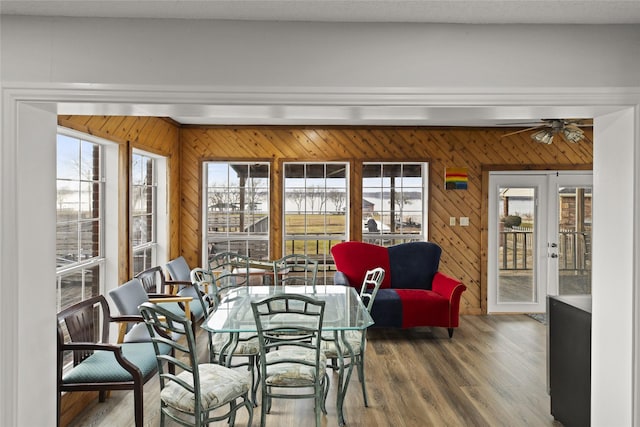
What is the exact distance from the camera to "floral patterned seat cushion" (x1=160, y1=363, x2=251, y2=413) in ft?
8.38

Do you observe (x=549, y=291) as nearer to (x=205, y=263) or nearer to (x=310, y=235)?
(x=310, y=235)

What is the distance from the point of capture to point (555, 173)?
6402mm

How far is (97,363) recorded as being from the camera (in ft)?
10.1

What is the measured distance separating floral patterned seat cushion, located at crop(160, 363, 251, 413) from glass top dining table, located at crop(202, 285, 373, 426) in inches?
10.4

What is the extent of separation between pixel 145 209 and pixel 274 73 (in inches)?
159

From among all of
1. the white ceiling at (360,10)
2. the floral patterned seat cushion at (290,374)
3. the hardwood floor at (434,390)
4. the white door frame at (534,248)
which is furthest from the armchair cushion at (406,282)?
the white ceiling at (360,10)

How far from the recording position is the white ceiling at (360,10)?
65.9 inches

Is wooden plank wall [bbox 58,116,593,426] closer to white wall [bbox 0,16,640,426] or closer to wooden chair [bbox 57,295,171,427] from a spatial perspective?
wooden chair [bbox 57,295,171,427]

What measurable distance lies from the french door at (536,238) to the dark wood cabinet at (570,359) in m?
3.24

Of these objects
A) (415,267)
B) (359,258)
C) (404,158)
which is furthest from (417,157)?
(359,258)

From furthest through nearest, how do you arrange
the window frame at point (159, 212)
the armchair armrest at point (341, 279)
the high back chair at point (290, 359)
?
the window frame at point (159, 212)
the armchair armrest at point (341, 279)
the high back chair at point (290, 359)

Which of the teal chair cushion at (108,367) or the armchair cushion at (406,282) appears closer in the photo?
the teal chair cushion at (108,367)

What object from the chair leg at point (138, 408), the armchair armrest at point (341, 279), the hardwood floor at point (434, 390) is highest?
the armchair armrest at point (341, 279)
